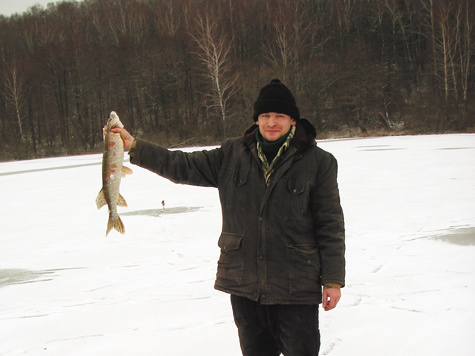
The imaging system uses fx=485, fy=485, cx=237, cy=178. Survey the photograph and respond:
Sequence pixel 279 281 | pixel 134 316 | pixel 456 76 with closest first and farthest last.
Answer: pixel 279 281 < pixel 134 316 < pixel 456 76

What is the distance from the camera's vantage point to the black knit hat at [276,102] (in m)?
2.42

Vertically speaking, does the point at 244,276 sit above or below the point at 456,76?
below

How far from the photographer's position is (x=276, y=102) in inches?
95.0

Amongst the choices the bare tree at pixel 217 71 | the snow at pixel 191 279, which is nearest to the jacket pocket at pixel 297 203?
the snow at pixel 191 279

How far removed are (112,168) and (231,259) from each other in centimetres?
76

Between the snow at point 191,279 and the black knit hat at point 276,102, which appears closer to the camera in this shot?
the black knit hat at point 276,102

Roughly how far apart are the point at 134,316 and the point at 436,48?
124 ft

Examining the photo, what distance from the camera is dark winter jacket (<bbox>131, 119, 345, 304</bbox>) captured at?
2.30 metres

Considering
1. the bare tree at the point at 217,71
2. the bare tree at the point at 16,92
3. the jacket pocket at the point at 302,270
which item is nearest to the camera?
the jacket pocket at the point at 302,270

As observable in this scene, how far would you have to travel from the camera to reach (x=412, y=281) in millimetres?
4426

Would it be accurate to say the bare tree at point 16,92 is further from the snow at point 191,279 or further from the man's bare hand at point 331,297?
the man's bare hand at point 331,297

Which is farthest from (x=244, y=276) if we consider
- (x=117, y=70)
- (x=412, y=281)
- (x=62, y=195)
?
(x=117, y=70)

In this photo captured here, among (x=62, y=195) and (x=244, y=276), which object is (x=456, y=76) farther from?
(x=244, y=276)

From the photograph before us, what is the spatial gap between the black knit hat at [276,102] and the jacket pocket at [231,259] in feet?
2.15
